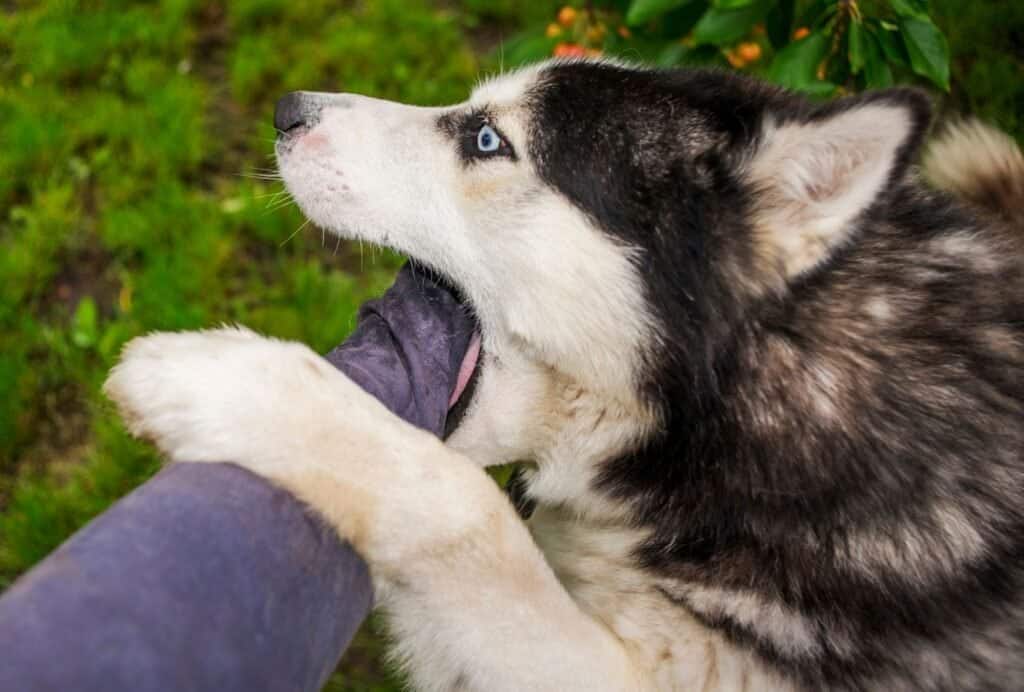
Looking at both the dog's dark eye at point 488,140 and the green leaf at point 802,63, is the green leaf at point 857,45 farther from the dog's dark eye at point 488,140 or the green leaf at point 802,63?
the dog's dark eye at point 488,140

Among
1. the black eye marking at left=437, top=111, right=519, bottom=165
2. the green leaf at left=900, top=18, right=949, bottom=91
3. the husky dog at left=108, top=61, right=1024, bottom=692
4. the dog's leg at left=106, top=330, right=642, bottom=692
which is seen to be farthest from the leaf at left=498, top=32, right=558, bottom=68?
the dog's leg at left=106, top=330, right=642, bottom=692

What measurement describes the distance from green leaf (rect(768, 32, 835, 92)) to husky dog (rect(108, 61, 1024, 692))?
0.42 metres

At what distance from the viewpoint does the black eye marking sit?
2232mm

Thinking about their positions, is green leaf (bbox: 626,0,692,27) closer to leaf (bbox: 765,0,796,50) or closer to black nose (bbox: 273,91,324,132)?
leaf (bbox: 765,0,796,50)

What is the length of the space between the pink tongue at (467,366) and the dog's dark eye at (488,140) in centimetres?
46

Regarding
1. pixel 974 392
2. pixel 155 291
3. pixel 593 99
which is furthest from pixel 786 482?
pixel 155 291

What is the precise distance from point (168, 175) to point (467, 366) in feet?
7.74

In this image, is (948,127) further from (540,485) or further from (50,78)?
(50,78)

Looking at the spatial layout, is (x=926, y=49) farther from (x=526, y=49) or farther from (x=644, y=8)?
(x=526, y=49)

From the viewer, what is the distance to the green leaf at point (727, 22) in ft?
8.69

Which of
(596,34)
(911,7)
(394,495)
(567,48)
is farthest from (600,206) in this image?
(596,34)

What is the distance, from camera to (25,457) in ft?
10.5

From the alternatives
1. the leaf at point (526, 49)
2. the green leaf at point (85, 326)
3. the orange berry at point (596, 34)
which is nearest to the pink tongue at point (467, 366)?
the leaf at point (526, 49)

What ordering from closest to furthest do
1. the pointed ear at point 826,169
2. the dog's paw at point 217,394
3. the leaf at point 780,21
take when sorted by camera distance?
the dog's paw at point 217,394
the pointed ear at point 826,169
the leaf at point 780,21
